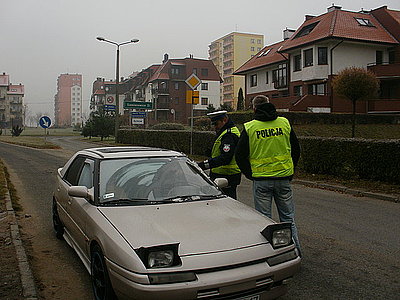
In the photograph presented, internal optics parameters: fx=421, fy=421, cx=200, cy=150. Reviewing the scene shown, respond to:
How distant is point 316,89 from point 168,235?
37.1 meters

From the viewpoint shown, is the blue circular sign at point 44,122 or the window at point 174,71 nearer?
the blue circular sign at point 44,122

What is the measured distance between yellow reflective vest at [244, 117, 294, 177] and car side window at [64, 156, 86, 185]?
231cm

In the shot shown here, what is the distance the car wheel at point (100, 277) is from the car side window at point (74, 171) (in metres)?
1.73

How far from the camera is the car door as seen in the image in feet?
14.9

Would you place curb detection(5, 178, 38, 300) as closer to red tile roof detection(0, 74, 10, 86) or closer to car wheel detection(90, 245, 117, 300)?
car wheel detection(90, 245, 117, 300)

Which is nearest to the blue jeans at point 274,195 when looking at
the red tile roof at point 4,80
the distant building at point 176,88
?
the distant building at point 176,88

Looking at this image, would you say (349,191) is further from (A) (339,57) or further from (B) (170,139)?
(A) (339,57)

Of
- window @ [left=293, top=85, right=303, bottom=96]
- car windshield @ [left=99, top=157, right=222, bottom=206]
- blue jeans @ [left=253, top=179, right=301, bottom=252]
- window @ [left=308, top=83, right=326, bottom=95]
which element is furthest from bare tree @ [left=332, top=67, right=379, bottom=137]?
car windshield @ [left=99, top=157, right=222, bottom=206]

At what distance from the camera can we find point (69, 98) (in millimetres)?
180625

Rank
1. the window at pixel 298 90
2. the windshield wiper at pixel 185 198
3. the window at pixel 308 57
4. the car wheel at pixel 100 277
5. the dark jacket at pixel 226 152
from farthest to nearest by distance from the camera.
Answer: the window at pixel 298 90 < the window at pixel 308 57 < the dark jacket at pixel 226 152 < the windshield wiper at pixel 185 198 < the car wheel at pixel 100 277

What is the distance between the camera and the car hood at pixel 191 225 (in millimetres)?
3424

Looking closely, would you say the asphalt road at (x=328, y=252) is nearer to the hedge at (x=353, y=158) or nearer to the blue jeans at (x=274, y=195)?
the blue jeans at (x=274, y=195)

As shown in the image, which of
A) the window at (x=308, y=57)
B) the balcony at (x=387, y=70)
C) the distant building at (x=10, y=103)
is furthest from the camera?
the distant building at (x=10, y=103)

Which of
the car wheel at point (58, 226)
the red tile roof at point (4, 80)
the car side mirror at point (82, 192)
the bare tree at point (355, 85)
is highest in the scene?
the red tile roof at point (4, 80)
